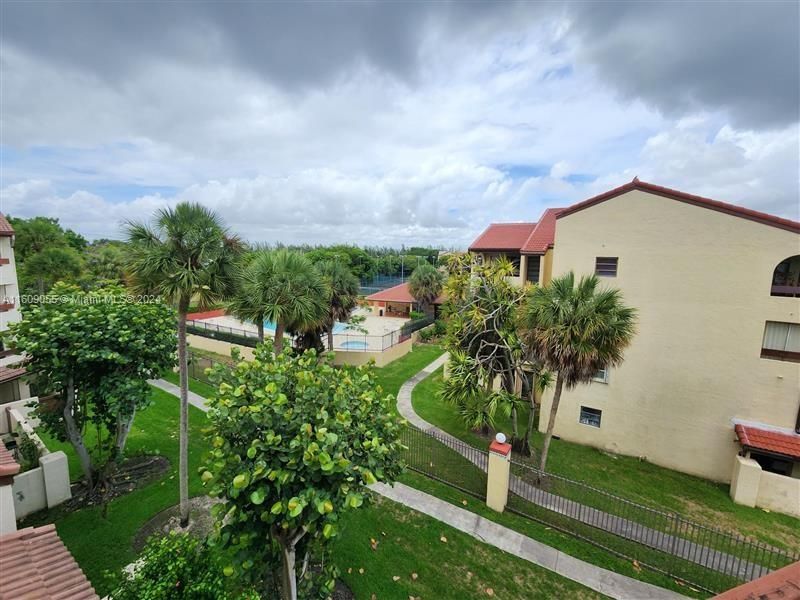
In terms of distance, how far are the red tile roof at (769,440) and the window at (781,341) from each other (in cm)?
250

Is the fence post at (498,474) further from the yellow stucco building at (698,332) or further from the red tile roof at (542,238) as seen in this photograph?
the red tile roof at (542,238)

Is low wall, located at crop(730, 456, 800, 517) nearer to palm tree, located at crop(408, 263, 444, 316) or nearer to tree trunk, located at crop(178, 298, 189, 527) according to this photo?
tree trunk, located at crop(178, 298, 189, 527)

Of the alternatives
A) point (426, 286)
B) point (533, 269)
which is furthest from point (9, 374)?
point (426, 286)

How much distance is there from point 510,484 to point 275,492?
31.8 ft

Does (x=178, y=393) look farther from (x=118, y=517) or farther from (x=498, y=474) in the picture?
(x=498, y=474)

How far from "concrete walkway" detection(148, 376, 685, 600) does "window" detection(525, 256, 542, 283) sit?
12.3m

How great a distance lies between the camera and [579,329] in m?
10.2

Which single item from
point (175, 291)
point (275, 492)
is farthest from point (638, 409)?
point (175, 291)

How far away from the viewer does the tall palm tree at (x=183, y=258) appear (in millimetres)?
7531

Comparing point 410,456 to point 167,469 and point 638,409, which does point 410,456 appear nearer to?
point 167,469

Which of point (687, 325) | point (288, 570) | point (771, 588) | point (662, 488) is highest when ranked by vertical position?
point (687, 325)

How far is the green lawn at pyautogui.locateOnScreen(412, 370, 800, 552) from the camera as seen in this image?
10367 mm

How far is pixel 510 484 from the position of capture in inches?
453

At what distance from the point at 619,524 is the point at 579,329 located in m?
5.51
